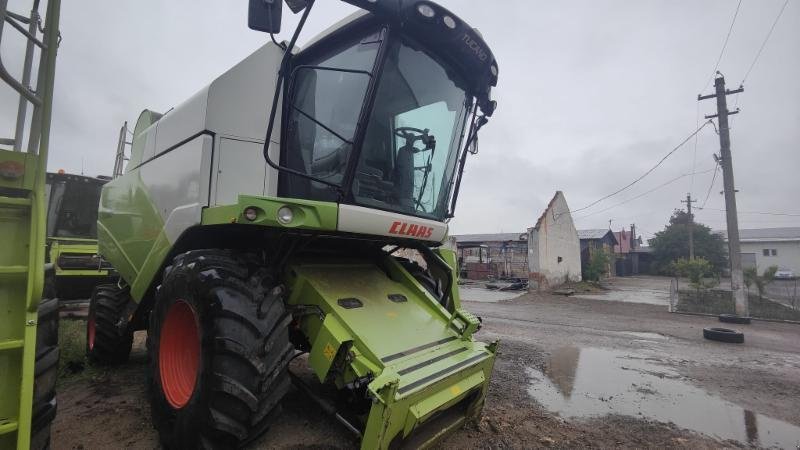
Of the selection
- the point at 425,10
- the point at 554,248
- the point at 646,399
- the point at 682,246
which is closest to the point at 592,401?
the point at 646,399

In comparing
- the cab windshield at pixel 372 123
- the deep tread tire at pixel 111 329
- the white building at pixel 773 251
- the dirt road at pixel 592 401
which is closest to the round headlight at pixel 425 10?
the cab windshield at pixel 372 123

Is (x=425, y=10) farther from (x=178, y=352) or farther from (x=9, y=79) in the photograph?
(x=178, y=352)

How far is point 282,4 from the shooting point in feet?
8.61

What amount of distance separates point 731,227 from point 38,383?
16280 mm

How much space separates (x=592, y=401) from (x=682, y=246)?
141 feet

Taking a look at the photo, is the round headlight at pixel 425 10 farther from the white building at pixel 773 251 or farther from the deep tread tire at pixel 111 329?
the white building at pixel 773 251

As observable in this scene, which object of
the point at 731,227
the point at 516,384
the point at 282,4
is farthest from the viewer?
the point at 731,227

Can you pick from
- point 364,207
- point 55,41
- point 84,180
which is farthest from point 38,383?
point 84,180

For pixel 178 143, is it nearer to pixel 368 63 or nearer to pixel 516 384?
pixel 368 63

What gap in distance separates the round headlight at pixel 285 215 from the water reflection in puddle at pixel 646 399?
10.6ft

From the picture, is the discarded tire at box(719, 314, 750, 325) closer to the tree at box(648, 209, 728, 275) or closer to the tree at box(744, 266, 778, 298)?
the tree at box(744, 266, 778, 298)

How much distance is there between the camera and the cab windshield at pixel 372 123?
116 inches

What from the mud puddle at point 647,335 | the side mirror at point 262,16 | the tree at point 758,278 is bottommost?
the mud puddle at point 647,335

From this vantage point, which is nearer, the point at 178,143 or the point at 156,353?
the point at 156,353
